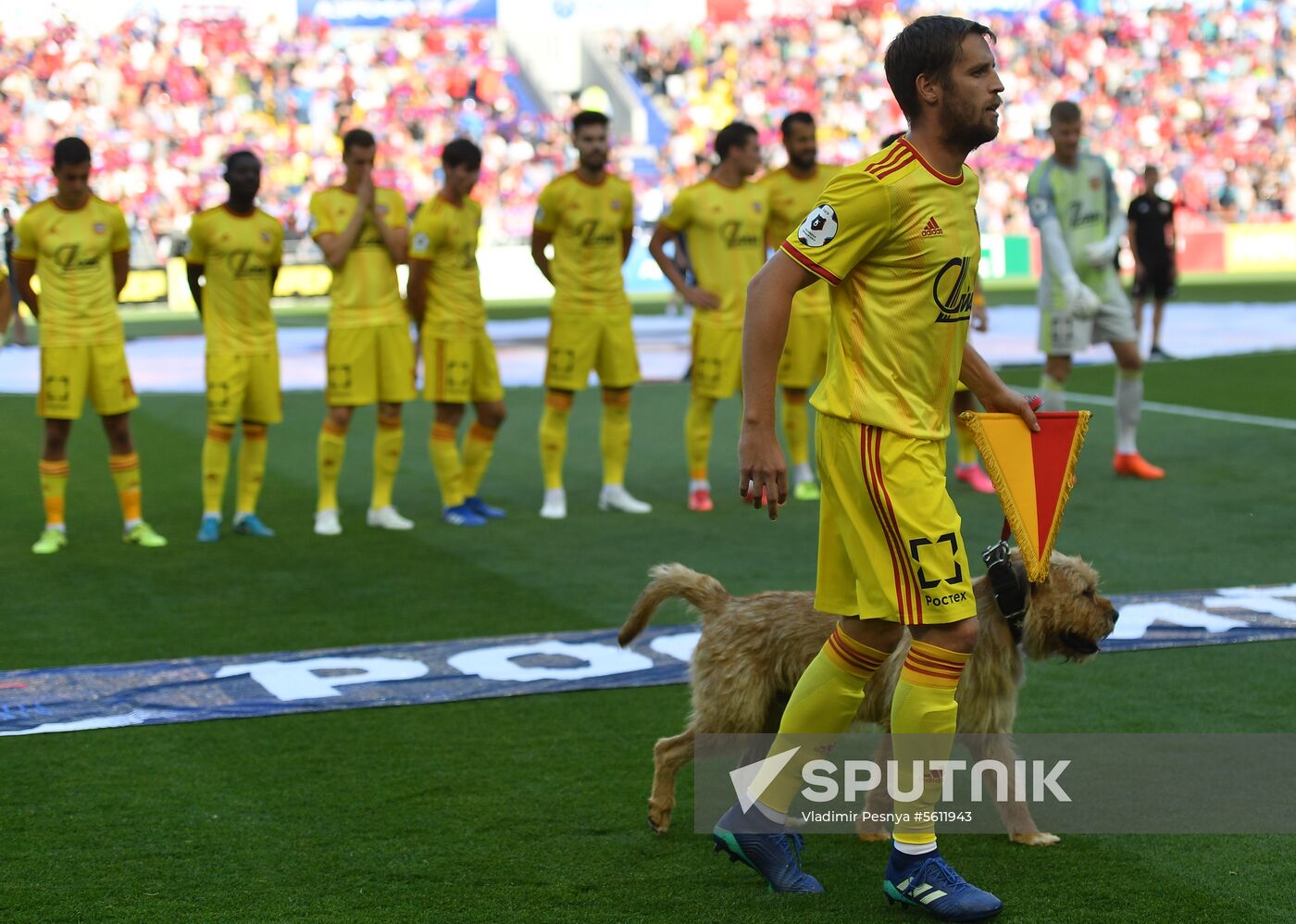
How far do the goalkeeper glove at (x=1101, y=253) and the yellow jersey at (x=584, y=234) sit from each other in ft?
9.51

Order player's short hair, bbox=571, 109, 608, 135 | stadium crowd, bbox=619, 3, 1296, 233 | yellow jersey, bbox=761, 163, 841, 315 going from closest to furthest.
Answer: player's short hair, bbox=571, 109, 608, 135 → yellow jersey, bbox=761, 163, 841, 315 → stadium crowd, bbox=619, 3, 1296, 233

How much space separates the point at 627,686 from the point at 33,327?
2165cm

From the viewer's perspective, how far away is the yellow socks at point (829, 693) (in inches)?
153

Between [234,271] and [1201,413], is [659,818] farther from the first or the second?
[1201,413]

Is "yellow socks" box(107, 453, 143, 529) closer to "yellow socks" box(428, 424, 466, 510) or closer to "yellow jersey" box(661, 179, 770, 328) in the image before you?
"yellow socks" box(428, 424, 466, 510)

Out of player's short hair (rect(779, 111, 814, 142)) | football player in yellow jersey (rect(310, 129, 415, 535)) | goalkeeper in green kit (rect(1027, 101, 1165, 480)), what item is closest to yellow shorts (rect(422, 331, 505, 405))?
football player in yellow jersey (rect(310, 129, 415, 535))

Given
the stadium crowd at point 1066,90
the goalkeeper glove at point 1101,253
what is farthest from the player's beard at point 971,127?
the stadium crowd at point 1066,90

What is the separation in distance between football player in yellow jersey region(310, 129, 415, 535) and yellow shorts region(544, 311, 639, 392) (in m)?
0.92

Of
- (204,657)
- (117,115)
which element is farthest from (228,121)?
(204,657)

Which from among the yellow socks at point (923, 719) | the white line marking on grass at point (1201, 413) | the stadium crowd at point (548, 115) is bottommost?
the white line marking on grass at point (1201, 413)

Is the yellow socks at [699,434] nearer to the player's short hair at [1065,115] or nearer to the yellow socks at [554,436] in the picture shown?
the yellow socks at [554,436]

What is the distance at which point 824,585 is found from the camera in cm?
393

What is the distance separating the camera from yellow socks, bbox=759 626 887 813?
153 inches

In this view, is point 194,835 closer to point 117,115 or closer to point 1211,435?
point 1211,435
